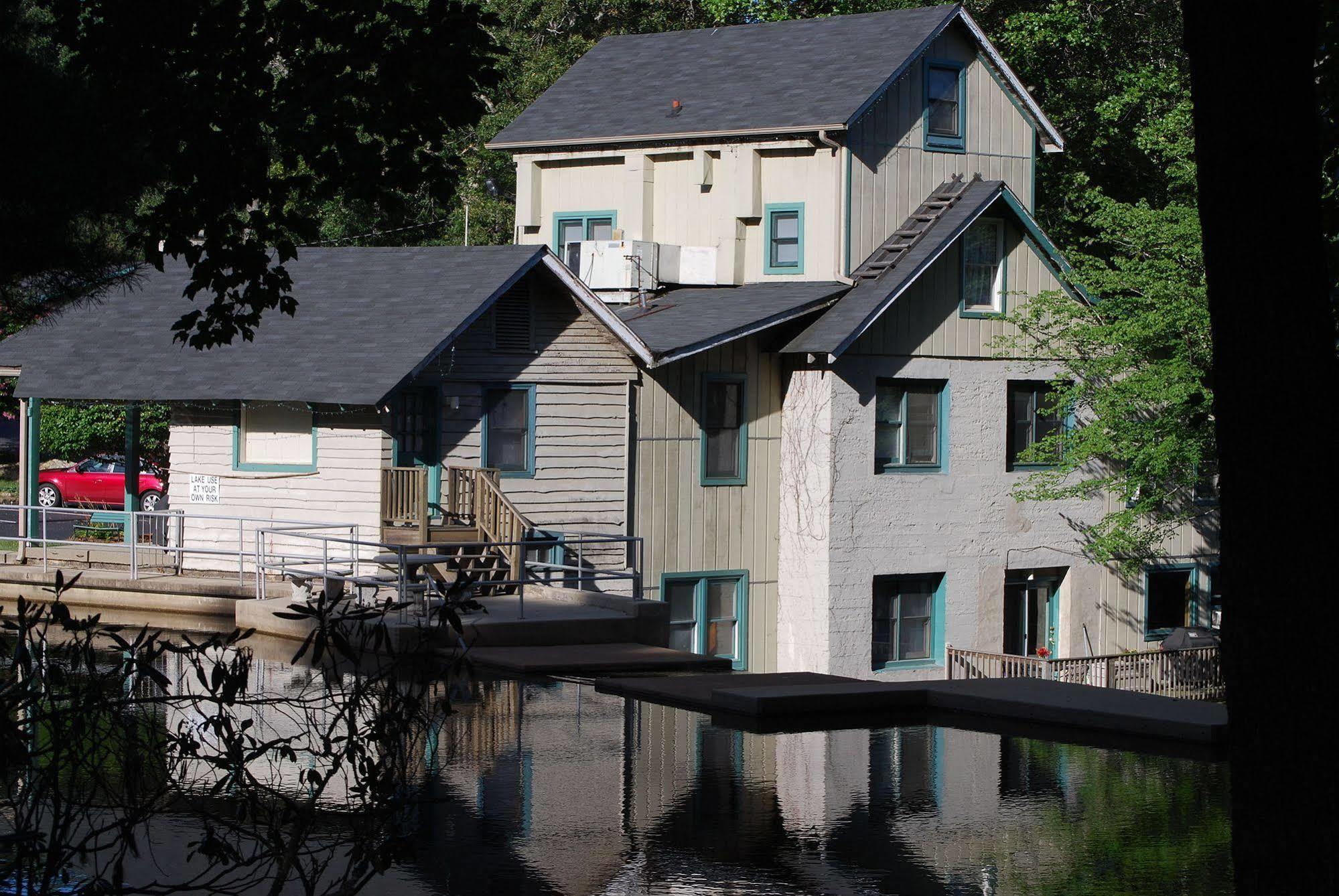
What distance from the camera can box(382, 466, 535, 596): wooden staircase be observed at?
25.0 m

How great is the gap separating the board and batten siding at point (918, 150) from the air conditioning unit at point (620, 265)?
3.59 meters

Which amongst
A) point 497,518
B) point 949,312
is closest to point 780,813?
point 497,518

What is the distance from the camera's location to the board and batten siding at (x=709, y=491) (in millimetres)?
29500

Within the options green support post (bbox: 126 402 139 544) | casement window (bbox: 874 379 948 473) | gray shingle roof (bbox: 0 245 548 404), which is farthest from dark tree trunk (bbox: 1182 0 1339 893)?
casement window (bbox: 874 379 948 473)

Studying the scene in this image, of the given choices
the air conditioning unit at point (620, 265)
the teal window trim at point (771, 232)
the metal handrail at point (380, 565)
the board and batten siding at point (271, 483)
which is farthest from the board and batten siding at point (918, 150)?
the board and batten siding at point (271, 483)

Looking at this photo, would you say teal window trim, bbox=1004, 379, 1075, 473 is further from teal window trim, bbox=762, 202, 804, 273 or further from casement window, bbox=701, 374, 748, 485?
casement window, bbox=701, 374, 748, 485

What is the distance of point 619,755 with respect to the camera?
14.5m

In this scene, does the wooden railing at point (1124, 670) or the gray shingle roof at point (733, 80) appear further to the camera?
the gray shingle roof at point (733, 80)

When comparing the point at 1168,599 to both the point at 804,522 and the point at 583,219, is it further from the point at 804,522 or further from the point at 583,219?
the point at 583,219

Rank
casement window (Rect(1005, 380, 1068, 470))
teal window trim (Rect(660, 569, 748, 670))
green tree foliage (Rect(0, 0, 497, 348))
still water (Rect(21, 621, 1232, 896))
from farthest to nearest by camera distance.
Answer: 1. casement window (Rect(1005, 380, 1068, 470))
2. teal window trim (Rect(660, 569, 748, 670))
3. still water (Rect(21, 621, 1232, 896))
4. green tree foliage (Rect(0, 0, 497, 348))

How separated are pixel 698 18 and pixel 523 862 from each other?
41.9 metres

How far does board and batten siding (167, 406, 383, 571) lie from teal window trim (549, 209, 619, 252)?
363 inches

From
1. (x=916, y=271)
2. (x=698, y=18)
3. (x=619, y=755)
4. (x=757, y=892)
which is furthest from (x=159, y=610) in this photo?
(x=698, y=18)

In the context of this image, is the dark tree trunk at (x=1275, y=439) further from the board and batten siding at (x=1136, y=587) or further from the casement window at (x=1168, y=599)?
the casement window at (x=1168, y=599)
